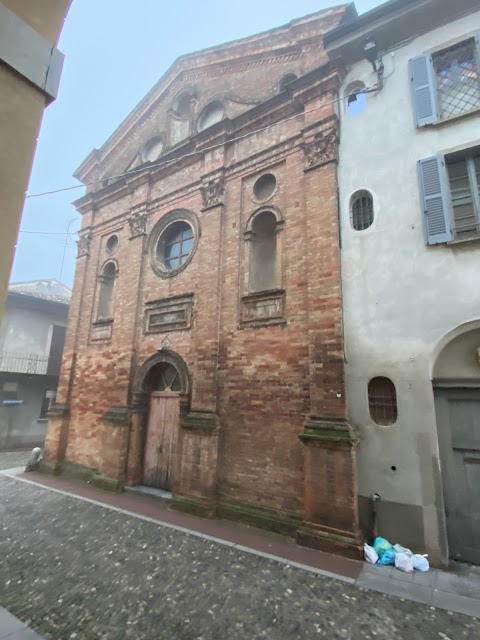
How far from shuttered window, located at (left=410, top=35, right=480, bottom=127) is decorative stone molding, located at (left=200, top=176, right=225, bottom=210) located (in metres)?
4.32

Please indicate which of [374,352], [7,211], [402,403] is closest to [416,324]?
[374,352]

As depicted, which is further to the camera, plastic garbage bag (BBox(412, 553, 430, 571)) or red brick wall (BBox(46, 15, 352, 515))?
red brick wall (BBox(46, 15, 352, 515))

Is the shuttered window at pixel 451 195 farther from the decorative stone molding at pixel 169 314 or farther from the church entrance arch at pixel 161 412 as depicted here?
the church entrance arch at pixel 161 412

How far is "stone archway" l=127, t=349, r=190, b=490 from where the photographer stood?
8.27 metres

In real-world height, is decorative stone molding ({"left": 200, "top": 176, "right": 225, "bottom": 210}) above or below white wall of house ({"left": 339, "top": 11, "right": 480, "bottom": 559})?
above

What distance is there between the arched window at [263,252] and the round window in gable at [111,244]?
5393mm

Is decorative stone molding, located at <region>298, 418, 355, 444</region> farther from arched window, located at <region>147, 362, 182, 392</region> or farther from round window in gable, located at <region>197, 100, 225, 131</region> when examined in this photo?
round window in gable, located at <region>197, 100, 225, 131</region>

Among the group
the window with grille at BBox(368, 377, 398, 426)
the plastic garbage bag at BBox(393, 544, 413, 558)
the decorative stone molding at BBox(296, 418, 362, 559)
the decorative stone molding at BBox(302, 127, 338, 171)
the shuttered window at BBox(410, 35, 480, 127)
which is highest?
the shuttered window at BBox(410, 35, 480, 127)

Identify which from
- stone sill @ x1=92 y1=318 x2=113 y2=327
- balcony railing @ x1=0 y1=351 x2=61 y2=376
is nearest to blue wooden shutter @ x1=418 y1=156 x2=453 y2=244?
stone sill @ x1=92 y1=318 x2=113 y2=327

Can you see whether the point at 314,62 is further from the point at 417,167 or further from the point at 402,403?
the point at 402,403

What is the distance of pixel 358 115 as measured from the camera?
6977 millimetres

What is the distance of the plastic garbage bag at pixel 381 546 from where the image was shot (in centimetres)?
506

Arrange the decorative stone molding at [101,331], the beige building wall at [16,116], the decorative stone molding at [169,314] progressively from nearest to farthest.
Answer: the beige building wall at [16,116] < the decorative stone molding at [169,314] < the decorative stone molding at [101,331]

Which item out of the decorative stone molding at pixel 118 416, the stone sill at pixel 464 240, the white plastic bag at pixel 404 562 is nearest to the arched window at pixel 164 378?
the decorative stone molding at pixel 118 416
